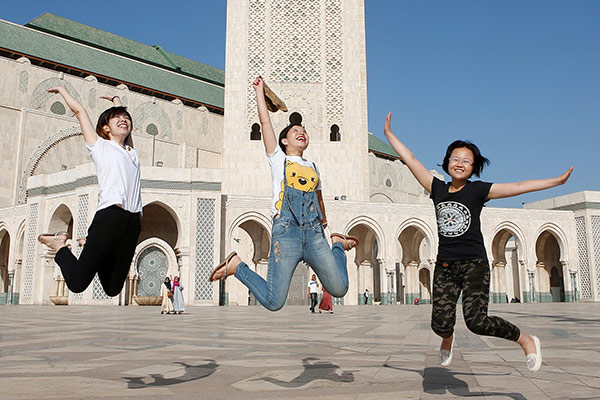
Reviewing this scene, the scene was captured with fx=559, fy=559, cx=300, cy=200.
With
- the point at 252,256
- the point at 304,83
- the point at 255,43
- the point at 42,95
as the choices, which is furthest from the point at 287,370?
the point at 42,95

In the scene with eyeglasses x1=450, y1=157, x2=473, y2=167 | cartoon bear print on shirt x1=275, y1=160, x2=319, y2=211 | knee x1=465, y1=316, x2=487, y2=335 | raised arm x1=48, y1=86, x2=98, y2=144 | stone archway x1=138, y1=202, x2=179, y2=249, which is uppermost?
stone archway x1=138, y1=202, x2=179, y2=249

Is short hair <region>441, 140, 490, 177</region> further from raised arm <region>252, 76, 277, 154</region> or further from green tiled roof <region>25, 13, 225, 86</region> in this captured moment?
green tiled roof <region>25, 13, 225, 86</region>

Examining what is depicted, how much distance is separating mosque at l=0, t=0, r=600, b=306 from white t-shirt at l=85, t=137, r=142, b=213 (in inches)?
714

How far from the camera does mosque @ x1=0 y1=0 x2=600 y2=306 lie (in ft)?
70.5

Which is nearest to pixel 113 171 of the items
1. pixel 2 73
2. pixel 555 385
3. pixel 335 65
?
pixel 555 385

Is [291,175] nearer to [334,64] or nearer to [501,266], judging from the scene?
[334,64]

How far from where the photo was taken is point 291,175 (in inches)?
130

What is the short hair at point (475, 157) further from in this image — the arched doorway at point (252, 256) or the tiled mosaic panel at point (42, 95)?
the tiled mosaic panel at point (42, 95)

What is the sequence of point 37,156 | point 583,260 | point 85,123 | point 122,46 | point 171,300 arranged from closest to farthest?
point 85,123 < point 171,300 < point 583,260 < point 37,156 < point 122,46

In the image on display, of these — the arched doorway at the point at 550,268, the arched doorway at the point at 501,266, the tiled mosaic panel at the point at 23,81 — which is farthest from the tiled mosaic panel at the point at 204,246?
the arched doorway at the point at 550,268

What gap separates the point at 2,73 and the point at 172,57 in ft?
52.2

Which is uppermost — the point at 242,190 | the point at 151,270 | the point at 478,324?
the point at 242,190

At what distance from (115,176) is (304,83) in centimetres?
2415

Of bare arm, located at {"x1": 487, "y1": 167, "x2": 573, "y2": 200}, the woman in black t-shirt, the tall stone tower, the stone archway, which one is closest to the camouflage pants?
the woman in black t-shirt
